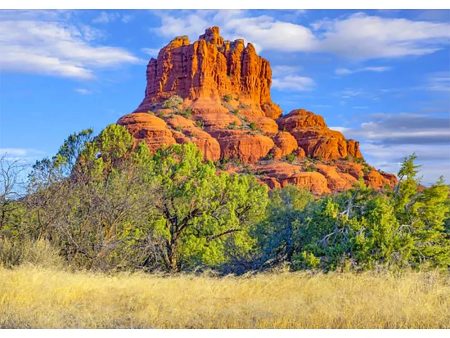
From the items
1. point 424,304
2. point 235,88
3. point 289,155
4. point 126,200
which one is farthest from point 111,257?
point 235,88

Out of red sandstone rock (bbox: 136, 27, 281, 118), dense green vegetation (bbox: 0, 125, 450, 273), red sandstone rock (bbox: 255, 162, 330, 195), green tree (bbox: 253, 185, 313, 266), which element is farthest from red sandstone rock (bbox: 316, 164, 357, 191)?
green tree (bbox: 253, 185, 313, 266)

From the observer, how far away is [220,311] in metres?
7.80

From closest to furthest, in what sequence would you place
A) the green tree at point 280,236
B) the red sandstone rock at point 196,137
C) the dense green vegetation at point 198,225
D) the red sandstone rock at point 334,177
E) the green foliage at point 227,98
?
1. the dense green vegetation at point 198,225
2. the green tree at point 280,236
3. the red sandstone rock at point 334,177
4. the red sandstone rock at point 196,137
5. the green foliage at point 227,98

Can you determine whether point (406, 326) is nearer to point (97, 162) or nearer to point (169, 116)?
point (97, 162)

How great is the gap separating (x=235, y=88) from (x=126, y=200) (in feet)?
357

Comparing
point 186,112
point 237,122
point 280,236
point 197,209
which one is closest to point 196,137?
point 186,112

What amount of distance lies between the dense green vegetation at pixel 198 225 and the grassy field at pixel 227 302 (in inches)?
56.8

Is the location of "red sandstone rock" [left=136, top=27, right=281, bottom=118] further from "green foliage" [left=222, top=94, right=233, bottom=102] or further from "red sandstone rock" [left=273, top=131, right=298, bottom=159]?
"red sandstone rock" [left=273, top=131, right=298, bottom=159]

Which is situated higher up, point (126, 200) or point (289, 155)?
point (289, 155)

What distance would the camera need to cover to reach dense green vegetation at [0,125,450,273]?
11469mm

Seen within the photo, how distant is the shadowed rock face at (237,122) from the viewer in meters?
91.4

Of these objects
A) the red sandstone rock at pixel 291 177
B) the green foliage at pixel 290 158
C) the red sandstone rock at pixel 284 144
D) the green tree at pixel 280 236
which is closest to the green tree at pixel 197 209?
the green tree at pixel 280 236

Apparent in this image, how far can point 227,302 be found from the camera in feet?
27.9

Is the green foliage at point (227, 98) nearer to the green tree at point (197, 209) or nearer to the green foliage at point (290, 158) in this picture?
the green foliage at point (290, 158)
